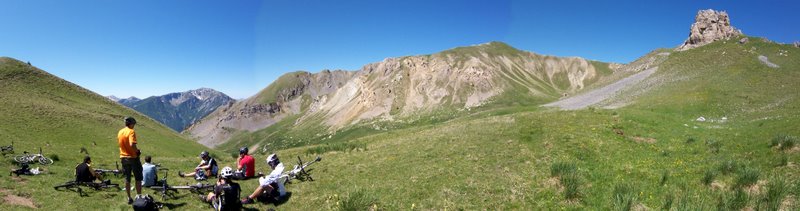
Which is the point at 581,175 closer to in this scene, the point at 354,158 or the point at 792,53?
the point at 354,158

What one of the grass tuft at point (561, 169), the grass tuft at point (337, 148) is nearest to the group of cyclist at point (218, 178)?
the grass tuft at point (337, 148)

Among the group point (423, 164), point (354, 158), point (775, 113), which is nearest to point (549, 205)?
point (423, 164)

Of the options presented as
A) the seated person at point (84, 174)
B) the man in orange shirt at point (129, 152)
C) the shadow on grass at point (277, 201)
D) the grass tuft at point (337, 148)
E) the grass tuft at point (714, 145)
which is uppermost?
the man in orange shirt at point (129, 152)

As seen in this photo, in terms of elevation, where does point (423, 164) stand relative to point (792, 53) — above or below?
below

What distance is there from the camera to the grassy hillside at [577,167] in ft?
54.4

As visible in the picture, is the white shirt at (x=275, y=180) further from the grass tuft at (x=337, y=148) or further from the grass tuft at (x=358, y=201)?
the grass tuft at (x=337, y=148)

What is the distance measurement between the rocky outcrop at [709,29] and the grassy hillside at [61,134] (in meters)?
140

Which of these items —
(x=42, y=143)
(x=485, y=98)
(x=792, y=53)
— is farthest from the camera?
(x=485, y=98)

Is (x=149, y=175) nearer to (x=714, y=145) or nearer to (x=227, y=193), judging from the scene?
(x=227, y=193)

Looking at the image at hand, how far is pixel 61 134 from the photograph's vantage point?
2313 inches

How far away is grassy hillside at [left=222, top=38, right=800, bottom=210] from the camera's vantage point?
54.4ft

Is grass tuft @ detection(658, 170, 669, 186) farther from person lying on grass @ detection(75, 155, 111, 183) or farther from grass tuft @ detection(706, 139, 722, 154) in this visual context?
person lying on grass @ detection(75, 155, 111, 183)

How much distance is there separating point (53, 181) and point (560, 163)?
2670 centimetres

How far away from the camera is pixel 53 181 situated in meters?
21.6
